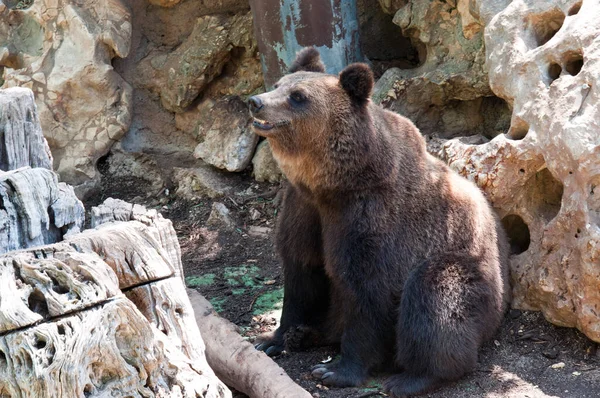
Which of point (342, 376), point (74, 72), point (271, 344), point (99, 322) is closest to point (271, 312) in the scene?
point (271, 344)

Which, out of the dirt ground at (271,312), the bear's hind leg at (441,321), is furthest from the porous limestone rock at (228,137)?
the bear's hind leg at (441,321)

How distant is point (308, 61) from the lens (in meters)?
5.68

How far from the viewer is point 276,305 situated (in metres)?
6.58

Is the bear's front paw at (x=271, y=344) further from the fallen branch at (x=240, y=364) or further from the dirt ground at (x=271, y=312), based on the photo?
the fallen branch at (x=240, y=364)

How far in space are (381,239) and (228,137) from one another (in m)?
3.57

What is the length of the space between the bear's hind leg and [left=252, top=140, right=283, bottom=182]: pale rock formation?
3.21m

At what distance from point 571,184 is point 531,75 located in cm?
Answer: 95

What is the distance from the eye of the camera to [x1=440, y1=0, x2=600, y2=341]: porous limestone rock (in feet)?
16.6

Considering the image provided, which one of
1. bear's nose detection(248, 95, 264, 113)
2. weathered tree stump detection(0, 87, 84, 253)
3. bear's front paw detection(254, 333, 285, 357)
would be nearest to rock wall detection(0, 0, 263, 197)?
bear's front paw detection(254, 333, 285, 357)

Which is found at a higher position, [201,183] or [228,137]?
[228,137]

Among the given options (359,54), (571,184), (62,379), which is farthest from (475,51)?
(62,379)

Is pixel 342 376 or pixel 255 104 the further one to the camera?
pixel 342 376

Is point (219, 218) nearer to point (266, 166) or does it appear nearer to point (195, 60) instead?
point (266, 166)

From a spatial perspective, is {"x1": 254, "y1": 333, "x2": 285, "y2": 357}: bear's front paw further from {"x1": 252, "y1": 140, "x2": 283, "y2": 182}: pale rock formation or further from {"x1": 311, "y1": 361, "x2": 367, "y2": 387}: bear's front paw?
{"x1": 252, "y1": 140, "x2": 283, "y2": 182}: pale rock formation
